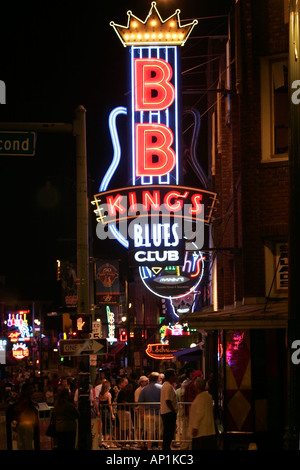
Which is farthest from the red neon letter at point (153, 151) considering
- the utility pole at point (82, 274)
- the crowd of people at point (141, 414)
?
the crowd of people at point (141, 414)

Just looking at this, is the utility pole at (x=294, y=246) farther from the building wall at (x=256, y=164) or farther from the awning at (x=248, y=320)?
the building wall at (x=256, y=164)

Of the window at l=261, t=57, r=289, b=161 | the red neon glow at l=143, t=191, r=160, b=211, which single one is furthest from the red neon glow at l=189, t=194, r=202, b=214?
the window at l=261, t=57, r=289, b=161

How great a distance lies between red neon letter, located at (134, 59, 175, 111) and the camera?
20578mm

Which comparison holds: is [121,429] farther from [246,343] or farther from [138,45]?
[138,45]

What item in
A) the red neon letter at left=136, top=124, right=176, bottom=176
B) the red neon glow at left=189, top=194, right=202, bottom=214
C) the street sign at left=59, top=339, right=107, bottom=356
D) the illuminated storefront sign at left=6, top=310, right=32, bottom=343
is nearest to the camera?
the street sign at left=59, top=339, right=107, bottom=356

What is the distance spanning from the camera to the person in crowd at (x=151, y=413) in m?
17.8

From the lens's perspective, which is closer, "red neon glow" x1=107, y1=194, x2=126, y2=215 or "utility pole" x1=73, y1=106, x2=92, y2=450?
"utility pole" x1=73, y1=106, x2=92, y2=450

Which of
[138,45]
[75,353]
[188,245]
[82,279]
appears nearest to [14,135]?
[82,279]

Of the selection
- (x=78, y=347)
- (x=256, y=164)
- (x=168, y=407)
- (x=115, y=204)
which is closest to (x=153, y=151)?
(x=115, y=204)

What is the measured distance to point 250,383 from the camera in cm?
1588

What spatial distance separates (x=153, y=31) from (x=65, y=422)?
1135 centimetres

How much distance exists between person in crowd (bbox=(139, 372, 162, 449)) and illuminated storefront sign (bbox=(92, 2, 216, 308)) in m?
3.19

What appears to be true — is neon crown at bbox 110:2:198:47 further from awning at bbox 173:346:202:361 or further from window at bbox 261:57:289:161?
awning at bbox 173:346:202:361

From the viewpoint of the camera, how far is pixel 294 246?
35.4 ft
